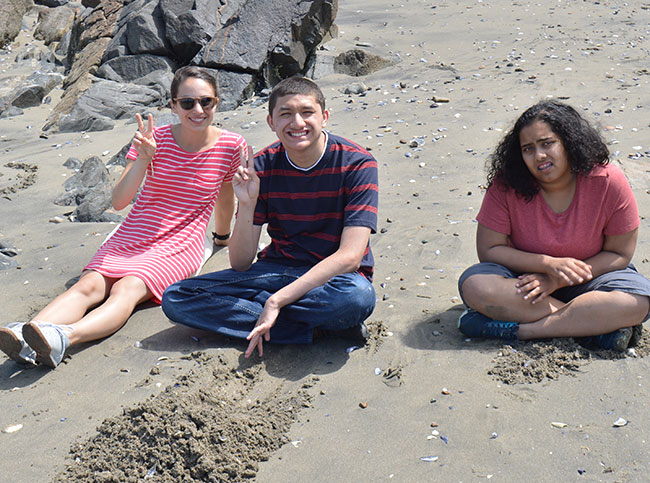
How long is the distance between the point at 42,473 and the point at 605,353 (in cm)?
275

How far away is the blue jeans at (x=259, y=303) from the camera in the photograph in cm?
375

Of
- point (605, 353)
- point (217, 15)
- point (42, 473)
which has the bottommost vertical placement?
point (42, 473)

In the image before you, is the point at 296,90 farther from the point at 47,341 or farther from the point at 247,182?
the point at 47,341

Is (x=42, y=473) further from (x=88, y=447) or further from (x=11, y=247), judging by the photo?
(x=11, y=247)

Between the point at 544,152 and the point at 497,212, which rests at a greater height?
the point at 544,152

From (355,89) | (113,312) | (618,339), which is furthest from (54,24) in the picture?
(618,339)

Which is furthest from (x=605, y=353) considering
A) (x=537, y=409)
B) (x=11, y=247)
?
(x=11, y=247)

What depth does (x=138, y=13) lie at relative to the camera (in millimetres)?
10992

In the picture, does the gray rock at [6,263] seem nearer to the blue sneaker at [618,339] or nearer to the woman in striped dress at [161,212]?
the woman in striped dress at [161,212]

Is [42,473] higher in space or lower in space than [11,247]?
lower

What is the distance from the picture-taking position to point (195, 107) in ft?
15.1

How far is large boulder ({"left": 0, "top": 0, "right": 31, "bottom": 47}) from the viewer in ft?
47.2

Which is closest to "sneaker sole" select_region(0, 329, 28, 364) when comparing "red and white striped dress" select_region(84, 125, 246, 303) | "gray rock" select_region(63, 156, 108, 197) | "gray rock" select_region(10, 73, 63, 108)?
"red and white striped dress" select_region(84, 125, 246, 303)

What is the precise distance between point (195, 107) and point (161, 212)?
0.75m
